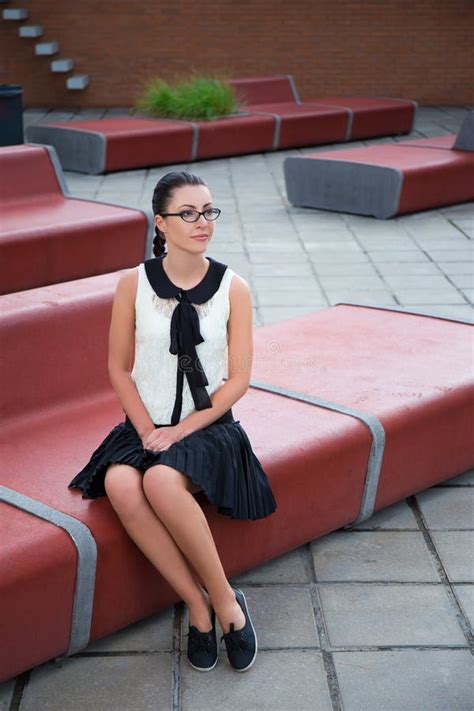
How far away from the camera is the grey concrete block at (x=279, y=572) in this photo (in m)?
3.17

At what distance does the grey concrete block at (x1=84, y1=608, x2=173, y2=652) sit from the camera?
280cm

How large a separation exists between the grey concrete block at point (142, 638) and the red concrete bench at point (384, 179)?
5.79m

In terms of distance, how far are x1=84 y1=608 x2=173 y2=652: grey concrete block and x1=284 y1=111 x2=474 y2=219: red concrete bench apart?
5794mm

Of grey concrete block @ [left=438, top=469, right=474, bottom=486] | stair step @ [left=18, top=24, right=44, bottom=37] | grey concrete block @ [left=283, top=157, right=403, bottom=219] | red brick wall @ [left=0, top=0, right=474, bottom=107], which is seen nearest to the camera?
grey concrete block @ [left=438, top=469, right=474, bottom=486]

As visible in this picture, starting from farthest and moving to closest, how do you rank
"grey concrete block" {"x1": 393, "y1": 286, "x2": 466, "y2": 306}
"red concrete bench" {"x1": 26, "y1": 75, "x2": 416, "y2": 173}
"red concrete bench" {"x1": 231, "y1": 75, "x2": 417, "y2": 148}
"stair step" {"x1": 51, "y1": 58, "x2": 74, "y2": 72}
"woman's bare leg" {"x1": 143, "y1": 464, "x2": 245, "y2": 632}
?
"stair step" {"x1": 51, "y1": 58, "x2": 74, "y2": 72} → "red concrete bench" {"x1": 231, "y1": 75, "x2": 417, "y2": 148} → "red concrete bench" {"x1": 26, "y1": 75, "x2": 416, "y2": 173} → "grey concrete block" {"x1": 393, "y1": 286, "x2": 466, "y2": 306} → "woman's bare leg" {"x1": 143, "y1": 464, "x2": 245, "y2": 632}

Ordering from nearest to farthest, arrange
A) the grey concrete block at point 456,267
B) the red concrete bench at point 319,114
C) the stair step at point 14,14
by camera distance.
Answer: the grey concrete block at point 456,267, the red concrete bench at point 319,114, the stair step at point 14,14

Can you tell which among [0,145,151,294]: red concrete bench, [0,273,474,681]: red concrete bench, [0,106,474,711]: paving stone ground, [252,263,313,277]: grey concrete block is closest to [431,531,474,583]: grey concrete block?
[0,106,474,711]: paving stone ground

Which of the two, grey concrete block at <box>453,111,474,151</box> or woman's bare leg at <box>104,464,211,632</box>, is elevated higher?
woman's bare leg at <box>104,464,211,632</box>

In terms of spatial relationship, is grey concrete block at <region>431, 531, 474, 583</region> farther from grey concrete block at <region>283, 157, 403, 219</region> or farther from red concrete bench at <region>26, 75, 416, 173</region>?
red concrete bench at <region>26, 75, 416, 173</region>

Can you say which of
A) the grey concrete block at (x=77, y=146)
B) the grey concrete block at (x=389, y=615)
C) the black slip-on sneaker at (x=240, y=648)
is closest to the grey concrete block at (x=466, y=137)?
the grey concrete block at (x=77, y=146)

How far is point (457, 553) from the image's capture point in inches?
132

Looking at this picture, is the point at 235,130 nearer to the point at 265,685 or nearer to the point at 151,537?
the point at 151,537

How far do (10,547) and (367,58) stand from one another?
1414cm

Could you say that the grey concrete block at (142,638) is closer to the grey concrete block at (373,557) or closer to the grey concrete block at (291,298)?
the grey concrete block at (373,557)
